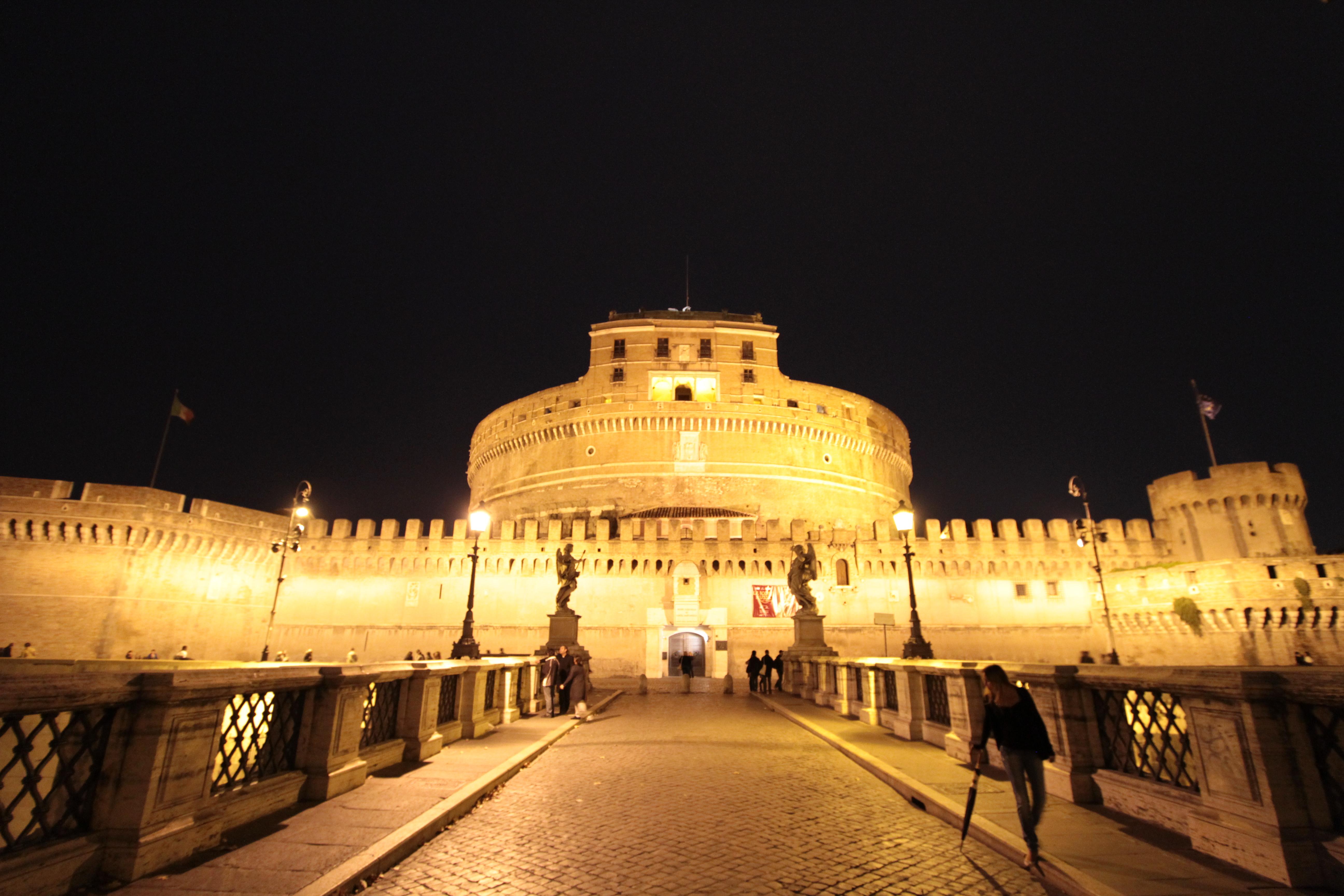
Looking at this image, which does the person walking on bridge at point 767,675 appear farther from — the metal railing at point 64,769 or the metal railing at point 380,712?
the metal railing at point 64,769

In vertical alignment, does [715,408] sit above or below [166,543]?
above

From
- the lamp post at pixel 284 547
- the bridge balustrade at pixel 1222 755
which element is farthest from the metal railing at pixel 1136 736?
the lamp post at pixel 284 547

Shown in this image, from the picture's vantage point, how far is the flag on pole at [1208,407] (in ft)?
95.5

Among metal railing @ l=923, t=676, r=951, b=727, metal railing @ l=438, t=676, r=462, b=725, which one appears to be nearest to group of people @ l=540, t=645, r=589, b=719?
metal railing @ l=438, t=676, r=462, b=725

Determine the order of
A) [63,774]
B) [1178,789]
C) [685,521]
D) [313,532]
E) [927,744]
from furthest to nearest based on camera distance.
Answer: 1. [685,521]
2. [313,532]
3. [927,744]
4. [1178,789]
5. [63,774]

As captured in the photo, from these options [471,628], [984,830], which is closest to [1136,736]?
[984,830]

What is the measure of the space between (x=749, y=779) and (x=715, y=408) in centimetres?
3410

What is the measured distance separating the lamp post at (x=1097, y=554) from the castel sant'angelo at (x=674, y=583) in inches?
16.0

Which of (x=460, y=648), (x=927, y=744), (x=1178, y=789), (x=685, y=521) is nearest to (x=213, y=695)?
(x=1178, y=789)

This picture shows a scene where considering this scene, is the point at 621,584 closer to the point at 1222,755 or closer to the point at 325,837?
the point at 325,837

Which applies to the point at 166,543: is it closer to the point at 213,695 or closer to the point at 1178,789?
the point at 213,695

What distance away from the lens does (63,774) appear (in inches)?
134

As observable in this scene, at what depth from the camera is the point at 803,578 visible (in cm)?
1933

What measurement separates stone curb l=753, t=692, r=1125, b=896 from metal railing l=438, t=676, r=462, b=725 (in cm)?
520
